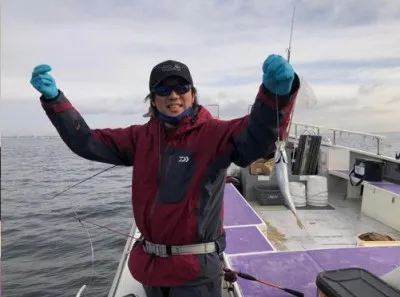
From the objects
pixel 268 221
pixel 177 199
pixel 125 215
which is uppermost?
pixel 177 199

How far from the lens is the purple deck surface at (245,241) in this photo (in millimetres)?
3692

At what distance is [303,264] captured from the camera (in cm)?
322

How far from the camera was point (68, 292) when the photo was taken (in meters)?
6.34

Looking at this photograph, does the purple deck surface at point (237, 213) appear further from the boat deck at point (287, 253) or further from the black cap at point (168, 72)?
the black cap at point (168, 72)

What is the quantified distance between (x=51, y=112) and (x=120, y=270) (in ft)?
7.45

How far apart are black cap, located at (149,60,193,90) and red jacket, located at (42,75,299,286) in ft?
0.80

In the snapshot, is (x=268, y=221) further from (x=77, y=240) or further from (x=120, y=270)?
(x=77, y=240)

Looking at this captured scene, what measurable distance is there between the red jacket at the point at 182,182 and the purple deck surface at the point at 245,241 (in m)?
1.64

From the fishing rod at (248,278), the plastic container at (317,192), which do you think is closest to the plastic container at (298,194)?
the plastic container at (317,192)

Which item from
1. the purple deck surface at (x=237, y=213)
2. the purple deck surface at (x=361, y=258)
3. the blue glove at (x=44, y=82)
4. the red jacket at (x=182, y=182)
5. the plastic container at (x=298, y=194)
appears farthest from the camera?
the plastic container at (x=298, y=194)

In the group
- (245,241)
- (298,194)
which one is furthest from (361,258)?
(298,194)

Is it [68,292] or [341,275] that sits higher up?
[341,275]

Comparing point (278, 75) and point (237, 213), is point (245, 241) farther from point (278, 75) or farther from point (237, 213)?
point (278, 75)

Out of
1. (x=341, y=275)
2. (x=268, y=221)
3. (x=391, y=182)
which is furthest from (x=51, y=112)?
(x=391, y=182)
